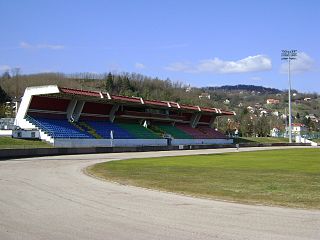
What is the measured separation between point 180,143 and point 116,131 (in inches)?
607

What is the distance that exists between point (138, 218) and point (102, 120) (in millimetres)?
66999

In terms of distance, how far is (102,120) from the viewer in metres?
77.2

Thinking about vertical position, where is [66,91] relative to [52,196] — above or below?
above

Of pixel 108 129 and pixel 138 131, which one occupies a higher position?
pixel 108 129

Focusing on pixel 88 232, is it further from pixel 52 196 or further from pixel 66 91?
pixel 66 91

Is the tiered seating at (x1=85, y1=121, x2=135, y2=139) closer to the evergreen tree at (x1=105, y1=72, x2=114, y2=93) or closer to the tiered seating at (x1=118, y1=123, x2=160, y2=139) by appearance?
the tiered seating at (x1=118, y1=123, x2=160, y2=139)

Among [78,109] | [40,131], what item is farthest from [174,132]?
[40,131]

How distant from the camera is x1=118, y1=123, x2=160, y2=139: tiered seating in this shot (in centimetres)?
7762

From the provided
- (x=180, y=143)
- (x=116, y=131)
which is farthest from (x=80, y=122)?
(x=180, y=143)

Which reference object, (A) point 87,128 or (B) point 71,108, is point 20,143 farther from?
(B) point 71,108

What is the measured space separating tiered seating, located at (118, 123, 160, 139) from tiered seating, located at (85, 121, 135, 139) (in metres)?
1.60

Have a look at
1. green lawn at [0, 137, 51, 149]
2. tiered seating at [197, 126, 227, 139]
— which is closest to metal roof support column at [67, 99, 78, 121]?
green lawn at [0, 137, 51, 149]

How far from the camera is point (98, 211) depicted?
1190 centimetres

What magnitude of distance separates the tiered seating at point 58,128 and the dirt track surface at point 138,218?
1795 inches
